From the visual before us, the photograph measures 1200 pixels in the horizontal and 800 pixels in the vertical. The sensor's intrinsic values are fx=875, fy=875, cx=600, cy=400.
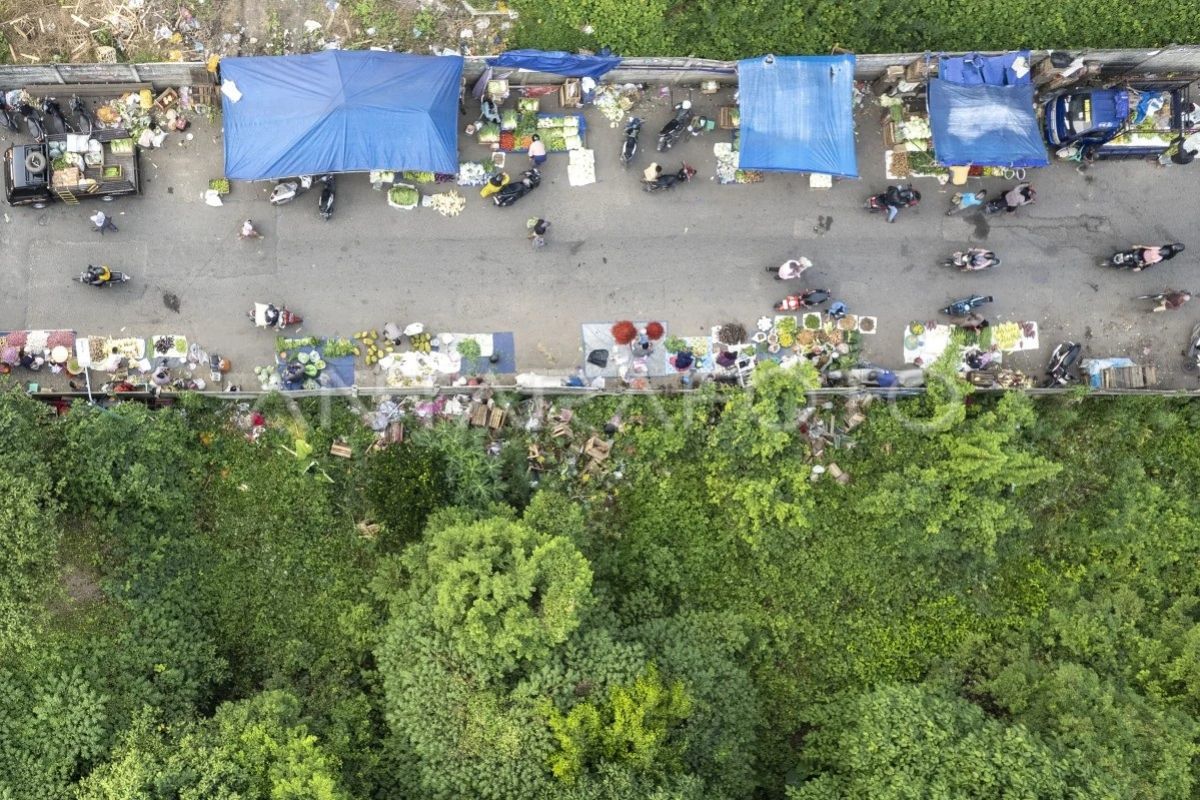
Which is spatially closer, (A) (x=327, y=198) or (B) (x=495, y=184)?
(A) (x=327, y=198)

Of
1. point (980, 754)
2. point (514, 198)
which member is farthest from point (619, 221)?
point (980, 754)

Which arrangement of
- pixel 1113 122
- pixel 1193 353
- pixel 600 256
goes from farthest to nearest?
pixel 1193 353 → pixel 600 256 → pixel 1113 122

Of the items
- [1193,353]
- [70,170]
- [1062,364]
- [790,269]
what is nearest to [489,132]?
[790,269]

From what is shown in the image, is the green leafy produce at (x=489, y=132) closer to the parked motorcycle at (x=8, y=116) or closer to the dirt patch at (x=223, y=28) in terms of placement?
the dirt patch at (x=223, y=28)

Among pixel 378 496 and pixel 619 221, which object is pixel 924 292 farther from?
pixel 378 496

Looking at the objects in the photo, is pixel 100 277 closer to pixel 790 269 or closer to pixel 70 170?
pixel 70 170

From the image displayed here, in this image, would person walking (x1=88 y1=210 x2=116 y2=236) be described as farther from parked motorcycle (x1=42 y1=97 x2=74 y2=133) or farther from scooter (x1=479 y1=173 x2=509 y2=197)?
scooter (x1=479 y1=173 x2=509 y2=197)
